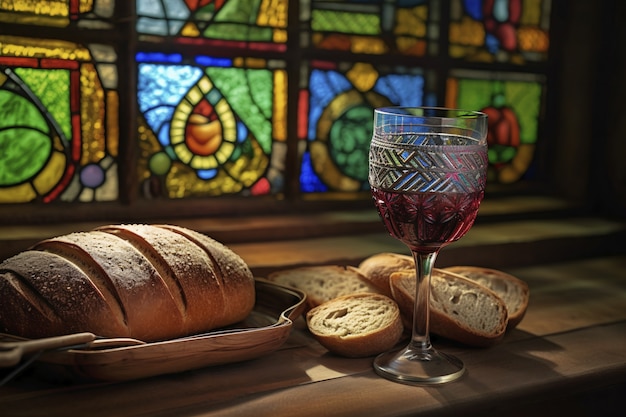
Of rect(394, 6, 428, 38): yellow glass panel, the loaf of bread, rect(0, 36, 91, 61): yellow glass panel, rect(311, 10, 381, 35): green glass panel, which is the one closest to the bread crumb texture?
the loaf of bread

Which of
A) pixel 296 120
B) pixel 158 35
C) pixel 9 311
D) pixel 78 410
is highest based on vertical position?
pixel 158 35

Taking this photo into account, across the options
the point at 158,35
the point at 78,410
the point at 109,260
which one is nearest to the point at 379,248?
the point at 158,35

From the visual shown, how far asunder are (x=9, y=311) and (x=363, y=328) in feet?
1.70

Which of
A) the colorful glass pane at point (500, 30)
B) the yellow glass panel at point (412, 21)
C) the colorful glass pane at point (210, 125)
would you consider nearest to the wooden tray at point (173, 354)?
→ the colorful glass pane at point (210, 125)

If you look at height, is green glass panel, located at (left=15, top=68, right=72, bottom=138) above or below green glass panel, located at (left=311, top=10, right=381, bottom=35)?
below

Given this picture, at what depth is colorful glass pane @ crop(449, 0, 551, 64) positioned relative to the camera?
219 cm

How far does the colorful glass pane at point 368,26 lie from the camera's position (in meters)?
1.97

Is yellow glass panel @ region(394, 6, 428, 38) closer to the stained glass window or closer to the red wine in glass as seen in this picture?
the stained glass window

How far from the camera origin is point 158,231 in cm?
119

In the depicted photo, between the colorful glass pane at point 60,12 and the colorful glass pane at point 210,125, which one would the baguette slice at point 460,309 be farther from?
the colorful glass pane at point 60,12

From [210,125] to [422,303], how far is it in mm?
894

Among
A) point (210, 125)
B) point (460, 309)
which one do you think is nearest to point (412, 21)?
point (210, 125)

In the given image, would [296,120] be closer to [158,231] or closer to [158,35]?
[158,35]

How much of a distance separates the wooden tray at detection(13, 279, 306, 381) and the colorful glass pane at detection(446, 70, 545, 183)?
1206 millimetres
